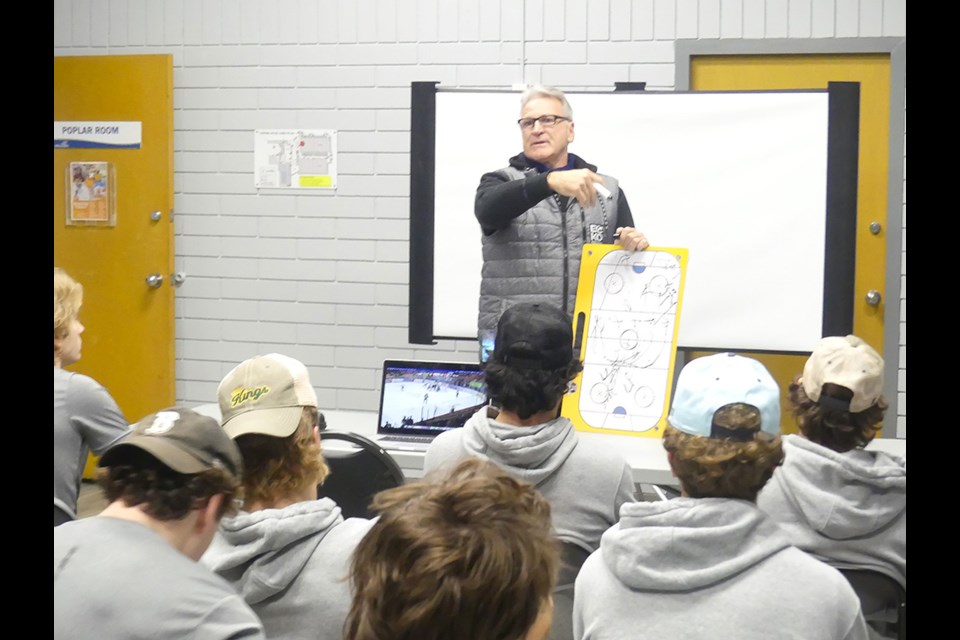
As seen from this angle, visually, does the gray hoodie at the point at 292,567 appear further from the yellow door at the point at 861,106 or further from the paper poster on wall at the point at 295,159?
the paper poster on wall at the point at 295,159

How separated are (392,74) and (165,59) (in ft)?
3.64

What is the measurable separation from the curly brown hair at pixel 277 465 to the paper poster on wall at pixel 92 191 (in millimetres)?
3560

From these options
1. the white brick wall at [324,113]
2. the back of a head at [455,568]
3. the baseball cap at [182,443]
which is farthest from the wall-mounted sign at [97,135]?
the back of a head at [455,568]

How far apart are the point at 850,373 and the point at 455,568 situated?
135 centimetres

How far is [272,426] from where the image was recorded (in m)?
1.75

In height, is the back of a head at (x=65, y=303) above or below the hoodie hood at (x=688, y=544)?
above

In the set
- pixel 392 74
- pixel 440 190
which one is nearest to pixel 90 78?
pixel 392 74

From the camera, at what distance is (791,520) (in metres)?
1.96

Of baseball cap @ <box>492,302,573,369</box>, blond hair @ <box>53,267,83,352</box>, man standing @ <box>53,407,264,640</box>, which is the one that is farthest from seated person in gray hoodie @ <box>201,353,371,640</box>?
blond hair @ <box>53,267,83,352</box>

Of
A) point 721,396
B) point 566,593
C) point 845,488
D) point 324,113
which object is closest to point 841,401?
point 845,488

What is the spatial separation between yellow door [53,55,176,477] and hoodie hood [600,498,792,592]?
389cm

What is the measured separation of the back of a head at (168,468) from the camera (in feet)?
4.29

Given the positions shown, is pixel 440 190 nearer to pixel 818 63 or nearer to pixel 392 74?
pixel 392 74
